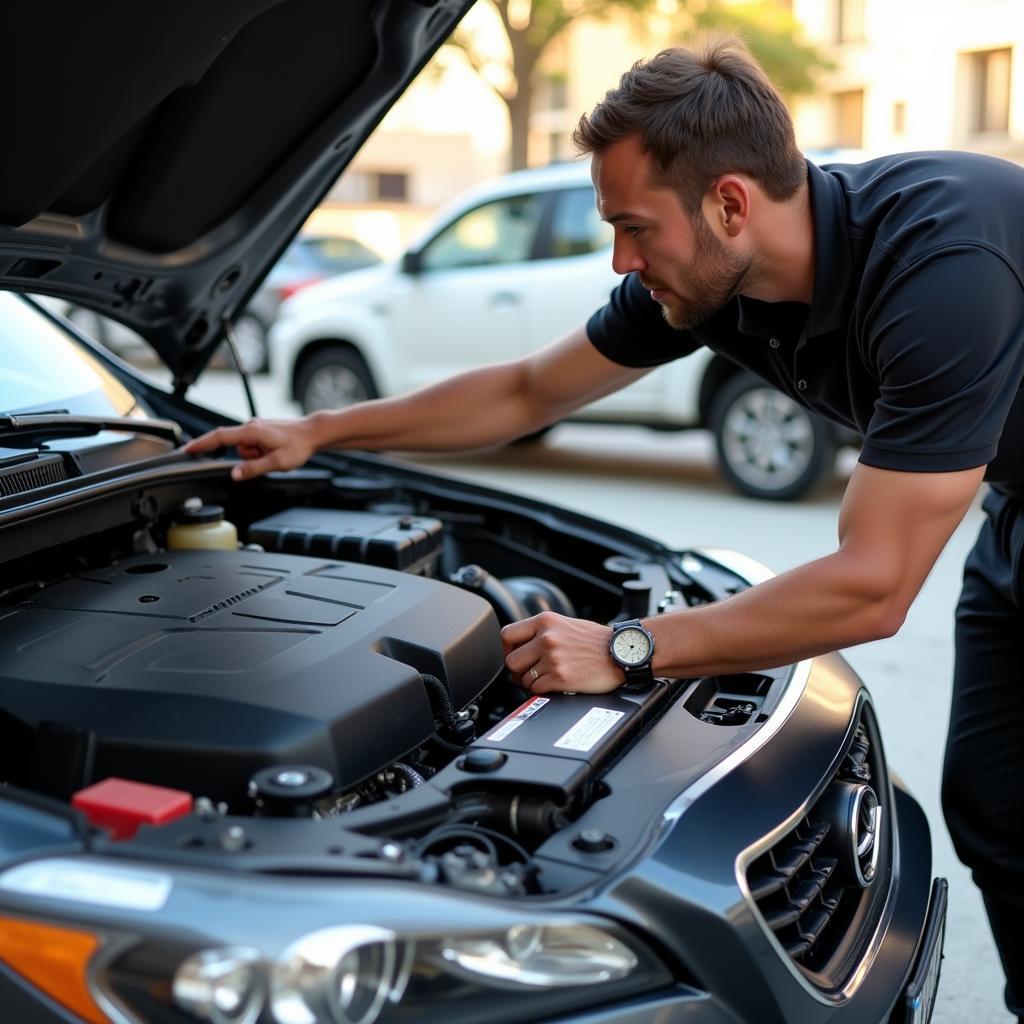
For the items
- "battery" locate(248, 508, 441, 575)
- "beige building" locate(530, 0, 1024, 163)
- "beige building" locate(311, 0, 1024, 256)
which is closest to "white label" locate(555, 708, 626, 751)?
"battery" locate(248, 508, 441, 575)

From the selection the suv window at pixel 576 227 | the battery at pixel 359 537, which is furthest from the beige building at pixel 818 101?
the battery at pixel 359 537

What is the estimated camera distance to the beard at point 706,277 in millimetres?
1901

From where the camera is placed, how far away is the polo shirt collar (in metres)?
1.93

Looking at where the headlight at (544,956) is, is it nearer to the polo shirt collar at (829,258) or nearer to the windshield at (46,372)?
the polo shirt collar at (829,258)

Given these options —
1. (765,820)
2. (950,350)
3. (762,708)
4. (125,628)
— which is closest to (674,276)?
(950,350)

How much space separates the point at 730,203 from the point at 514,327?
5.14m

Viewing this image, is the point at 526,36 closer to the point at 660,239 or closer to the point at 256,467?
the point at 256,467

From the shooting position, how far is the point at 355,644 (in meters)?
1.75

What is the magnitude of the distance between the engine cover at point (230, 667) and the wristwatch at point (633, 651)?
0.24 m

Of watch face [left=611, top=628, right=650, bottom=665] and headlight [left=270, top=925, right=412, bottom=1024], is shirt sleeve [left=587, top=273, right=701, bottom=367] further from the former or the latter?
headlight [left=270, top=925, right=412, bottom=1024]

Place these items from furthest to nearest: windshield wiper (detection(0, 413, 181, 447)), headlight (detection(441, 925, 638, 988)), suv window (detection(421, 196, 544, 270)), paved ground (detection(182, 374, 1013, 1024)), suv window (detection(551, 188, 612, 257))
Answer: suv window (detection(421, 196, 544, 270))
suv window (detection(551, 188, 612, 257))
paved ground (detection(182, 374, 1013, 1024))
windshield wiper (detection(0, 413, 181, 447))
headlight (detection(441, 925, 638, 988))

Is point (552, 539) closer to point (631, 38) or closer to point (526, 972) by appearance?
point (526, 972)

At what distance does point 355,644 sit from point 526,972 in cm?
63

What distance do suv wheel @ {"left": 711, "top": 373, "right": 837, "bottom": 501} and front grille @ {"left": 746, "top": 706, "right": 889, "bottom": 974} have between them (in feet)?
15.1
